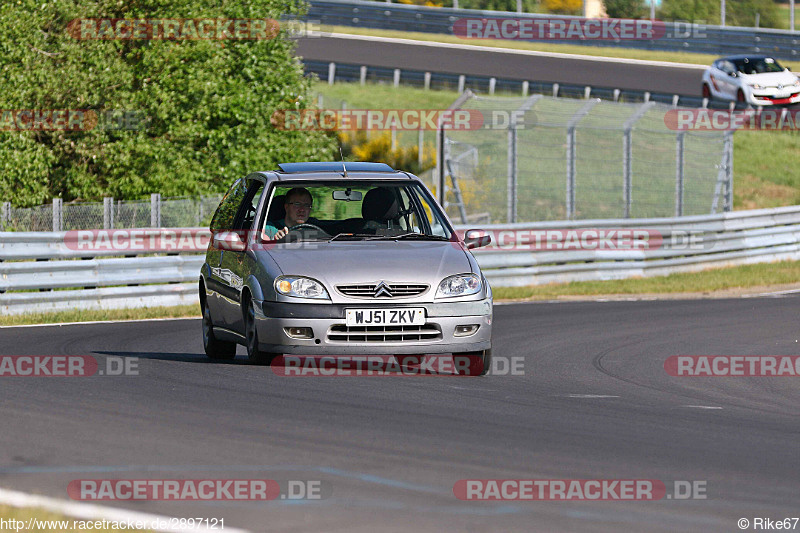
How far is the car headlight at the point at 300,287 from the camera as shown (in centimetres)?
1024

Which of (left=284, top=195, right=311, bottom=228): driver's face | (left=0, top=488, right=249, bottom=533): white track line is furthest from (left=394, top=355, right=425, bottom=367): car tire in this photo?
(left=0, top=488, right=249, bottom=533): white track line

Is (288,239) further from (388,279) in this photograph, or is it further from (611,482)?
(611,482)

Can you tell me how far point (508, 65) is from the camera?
5209 cm

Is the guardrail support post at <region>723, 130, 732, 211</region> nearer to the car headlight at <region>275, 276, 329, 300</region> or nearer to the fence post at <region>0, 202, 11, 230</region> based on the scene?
the fence post at <region>0, 202, 11, 230</region>

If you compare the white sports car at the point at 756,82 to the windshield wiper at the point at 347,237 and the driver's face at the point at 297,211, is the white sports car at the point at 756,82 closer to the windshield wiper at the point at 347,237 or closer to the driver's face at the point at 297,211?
the driver's face at the point at 297,211

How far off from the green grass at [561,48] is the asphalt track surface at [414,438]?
141 feet

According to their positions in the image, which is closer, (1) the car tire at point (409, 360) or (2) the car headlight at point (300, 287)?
(2) the car headlight at point (300, 287)

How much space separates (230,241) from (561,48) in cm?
4829

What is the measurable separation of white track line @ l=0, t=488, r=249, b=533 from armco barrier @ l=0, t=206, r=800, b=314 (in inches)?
434

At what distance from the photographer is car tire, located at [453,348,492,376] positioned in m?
10.9

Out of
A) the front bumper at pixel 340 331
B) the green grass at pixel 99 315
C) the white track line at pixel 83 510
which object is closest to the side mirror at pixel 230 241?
the front bumper at pixel 340 331

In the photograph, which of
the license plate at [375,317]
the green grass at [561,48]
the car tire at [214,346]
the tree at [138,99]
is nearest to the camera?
the license plate at [375,317]

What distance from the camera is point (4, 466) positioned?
22.0ft

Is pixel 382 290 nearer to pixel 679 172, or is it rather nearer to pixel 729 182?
pixel 679 172
